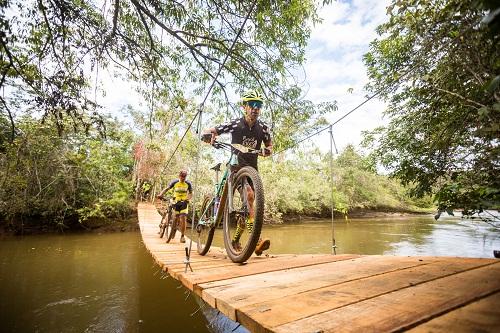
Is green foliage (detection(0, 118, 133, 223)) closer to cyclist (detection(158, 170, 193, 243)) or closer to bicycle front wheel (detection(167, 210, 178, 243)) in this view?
bicycle front wheel (detection(167, 210, 178, 243))

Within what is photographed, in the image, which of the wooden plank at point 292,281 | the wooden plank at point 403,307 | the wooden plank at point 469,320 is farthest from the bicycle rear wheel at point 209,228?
the wooden plank at point 469,320

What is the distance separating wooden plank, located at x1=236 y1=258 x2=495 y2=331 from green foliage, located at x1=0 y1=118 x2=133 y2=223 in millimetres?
9050

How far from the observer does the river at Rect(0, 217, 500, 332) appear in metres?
3.67

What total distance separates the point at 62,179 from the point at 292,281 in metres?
12.3

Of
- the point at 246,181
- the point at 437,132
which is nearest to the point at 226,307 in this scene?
the point at 246,181

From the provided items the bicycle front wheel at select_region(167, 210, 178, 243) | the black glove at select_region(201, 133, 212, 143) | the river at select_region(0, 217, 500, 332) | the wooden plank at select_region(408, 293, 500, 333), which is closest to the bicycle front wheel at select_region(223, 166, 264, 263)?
the black glove at select_region(201, 133, 212, 143)

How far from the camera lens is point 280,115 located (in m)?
4.91

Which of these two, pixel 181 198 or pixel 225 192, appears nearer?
pixel 225 192

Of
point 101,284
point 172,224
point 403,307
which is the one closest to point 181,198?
point 172,224

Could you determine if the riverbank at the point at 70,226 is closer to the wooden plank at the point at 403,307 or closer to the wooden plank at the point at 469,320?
the wooden plank at the point at 403,307

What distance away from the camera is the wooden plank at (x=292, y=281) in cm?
131

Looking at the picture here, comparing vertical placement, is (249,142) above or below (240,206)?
above

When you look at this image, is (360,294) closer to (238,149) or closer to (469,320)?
(469,320)

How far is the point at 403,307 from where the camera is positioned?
1080mm
